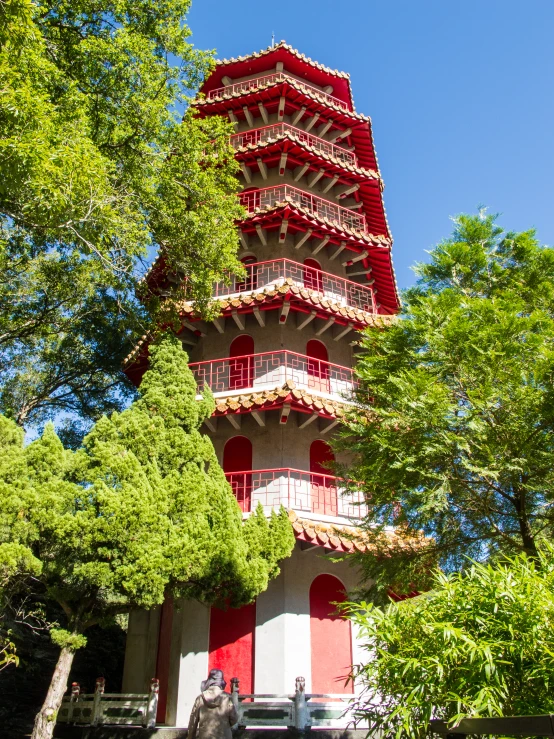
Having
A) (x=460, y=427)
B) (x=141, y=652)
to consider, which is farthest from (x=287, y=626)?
(x=460, y=427)

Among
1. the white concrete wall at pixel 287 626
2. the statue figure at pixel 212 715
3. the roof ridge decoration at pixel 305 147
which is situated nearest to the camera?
the statue figure at pixel 212 715

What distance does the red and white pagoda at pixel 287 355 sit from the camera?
426 inches

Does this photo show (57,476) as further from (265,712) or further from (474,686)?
(474,686)

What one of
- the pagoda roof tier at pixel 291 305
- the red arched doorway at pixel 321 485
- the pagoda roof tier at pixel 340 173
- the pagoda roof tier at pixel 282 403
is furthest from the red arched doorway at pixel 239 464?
the pagoda roof tier at pixel 340 173

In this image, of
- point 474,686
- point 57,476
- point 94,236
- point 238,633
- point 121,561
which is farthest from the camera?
point 238,633

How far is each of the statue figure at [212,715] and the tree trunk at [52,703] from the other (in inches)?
111

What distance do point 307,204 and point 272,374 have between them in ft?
17.7

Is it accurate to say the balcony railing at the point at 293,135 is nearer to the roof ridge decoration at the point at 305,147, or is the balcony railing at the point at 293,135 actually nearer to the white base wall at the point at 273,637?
the roof ridge decoration at the point at 305,147

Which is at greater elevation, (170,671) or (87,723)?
(170,671)

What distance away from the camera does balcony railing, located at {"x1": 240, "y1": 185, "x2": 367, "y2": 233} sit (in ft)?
49.8

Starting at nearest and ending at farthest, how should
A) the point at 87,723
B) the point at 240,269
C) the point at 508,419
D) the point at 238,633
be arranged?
1. the point at 508,419
2. the point at 87,723
3. the point at 238,633
4. the point at 240,269

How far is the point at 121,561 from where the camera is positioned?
8000 mm

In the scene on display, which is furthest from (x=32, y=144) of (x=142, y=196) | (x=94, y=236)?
(x=142, y=196)

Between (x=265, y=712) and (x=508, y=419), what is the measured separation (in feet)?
18.9
